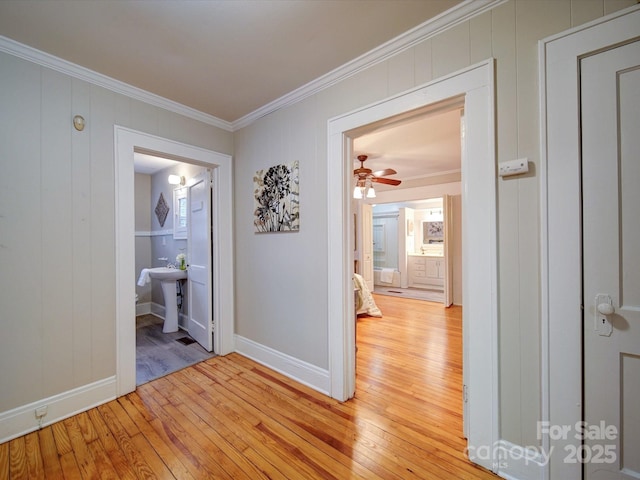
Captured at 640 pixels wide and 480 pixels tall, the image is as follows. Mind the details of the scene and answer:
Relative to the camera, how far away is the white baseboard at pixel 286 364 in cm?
217

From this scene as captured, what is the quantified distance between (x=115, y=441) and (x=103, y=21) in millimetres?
2562

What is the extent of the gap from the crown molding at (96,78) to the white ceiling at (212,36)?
5 centimetres

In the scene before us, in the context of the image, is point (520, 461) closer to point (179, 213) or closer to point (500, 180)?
point (500, 180)

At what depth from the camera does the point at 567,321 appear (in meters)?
1.21

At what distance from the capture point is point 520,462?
1335 mm

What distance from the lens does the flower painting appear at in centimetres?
234

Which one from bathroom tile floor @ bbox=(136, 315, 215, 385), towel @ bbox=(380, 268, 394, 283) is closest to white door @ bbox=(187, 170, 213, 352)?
bathroom tile floor @ bbox=(136, 315, 215, 385)

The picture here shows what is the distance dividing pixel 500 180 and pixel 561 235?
14.9 inches

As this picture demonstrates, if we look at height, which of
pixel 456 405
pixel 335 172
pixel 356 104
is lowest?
pixel 456 405

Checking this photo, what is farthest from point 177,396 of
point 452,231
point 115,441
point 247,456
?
point 452,231

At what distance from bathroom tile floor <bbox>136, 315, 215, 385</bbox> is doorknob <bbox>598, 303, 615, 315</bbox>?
3.12 m

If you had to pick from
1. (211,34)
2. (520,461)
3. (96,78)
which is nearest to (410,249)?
(520,461)

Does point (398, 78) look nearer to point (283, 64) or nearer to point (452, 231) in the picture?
point (283, 64)

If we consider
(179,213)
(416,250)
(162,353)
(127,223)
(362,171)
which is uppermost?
(362,171)
